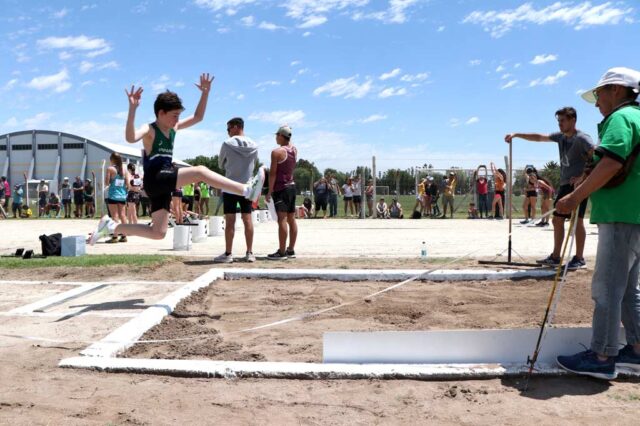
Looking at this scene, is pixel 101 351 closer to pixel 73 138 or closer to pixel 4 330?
pixel 4 330

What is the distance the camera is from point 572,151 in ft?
23.2

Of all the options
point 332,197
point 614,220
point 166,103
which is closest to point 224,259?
point 166,103

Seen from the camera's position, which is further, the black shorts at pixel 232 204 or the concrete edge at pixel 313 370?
the black shorts at pixel 232 204

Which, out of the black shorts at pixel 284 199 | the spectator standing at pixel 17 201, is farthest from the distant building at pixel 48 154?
the black shorts at pixel 284 199

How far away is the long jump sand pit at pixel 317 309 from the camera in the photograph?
13.7 ft

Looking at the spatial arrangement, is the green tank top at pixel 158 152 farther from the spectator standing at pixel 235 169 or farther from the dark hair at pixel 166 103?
the spectator standing at pixel 235 169

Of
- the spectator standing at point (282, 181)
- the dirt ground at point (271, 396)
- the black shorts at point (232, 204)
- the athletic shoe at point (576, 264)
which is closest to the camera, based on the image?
the dirt ground at point (271, 396)

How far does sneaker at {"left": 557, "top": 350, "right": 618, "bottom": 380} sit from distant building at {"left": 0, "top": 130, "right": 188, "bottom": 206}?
55891mm

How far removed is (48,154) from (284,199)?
55306mm

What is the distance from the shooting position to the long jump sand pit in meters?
4.18

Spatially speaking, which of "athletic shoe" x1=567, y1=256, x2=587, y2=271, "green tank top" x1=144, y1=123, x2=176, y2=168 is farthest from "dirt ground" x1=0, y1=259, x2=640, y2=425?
"athletic shoe" x1=567, y1=256, x2=587, y2=271

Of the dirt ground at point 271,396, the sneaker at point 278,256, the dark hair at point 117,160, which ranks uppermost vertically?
the dark hair at point 117,160

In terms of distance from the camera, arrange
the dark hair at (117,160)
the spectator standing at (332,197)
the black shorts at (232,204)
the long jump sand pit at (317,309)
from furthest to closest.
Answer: the spectator standing at (332,197)
the dark hair at (117,160)
the black shorts at (232,204)
the long jump sand pit at (317,309)

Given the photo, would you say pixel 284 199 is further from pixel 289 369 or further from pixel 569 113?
pixel 289 369
